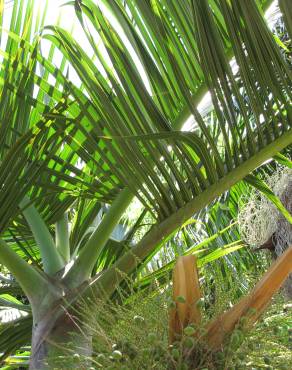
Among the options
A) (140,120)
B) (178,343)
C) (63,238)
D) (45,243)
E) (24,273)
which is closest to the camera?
(178,343)

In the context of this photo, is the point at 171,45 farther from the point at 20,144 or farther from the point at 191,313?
the point at 191,313

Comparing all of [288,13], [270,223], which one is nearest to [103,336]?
[288,13]

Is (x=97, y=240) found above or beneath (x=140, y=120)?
beneath

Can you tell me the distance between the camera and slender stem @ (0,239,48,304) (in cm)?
145

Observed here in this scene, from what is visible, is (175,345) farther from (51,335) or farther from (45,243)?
(45,243)

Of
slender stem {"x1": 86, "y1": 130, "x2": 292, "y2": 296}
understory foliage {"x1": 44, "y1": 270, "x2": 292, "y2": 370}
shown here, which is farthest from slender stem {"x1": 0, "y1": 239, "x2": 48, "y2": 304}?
understory foliage {"x1": 44, "y1": 270, "x2": 292, "y2": 370}

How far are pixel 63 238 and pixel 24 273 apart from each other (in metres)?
0.30

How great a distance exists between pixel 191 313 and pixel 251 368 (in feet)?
0.43

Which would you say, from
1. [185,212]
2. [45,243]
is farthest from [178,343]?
[45,243]

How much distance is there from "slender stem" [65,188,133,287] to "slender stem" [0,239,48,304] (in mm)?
68

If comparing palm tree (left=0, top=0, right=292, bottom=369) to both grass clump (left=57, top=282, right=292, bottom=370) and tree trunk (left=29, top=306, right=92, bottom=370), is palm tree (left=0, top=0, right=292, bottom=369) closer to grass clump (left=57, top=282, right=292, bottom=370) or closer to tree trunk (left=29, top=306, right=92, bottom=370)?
tree trunk (left=29, top=306, right=92, bottom=370)

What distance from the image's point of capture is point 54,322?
1.39 m

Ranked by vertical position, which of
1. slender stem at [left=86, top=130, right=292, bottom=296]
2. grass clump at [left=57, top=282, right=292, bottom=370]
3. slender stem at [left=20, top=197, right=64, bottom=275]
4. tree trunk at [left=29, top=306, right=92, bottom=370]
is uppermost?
slender stem at [left=20, top=197, right=64, bottom=275]

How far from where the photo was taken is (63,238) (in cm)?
175
